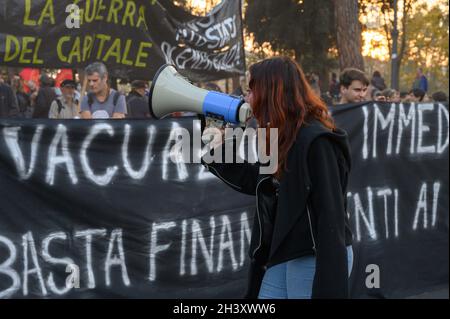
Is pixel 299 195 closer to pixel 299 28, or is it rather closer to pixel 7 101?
pixel 7 101

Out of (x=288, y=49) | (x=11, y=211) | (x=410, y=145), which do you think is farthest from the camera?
(x=288, y=49)

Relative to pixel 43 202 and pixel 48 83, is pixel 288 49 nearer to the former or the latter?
pixel 48 83

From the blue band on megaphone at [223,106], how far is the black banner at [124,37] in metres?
2.83

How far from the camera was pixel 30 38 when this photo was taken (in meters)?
5.09

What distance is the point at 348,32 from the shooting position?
8.85 meters

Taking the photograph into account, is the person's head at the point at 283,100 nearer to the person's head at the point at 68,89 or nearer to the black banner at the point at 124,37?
the black banner at the point at 124,37

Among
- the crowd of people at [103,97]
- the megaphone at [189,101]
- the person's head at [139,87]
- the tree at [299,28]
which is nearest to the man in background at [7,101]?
the crowd of people at [103,97]

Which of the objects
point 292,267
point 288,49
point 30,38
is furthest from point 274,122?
point 288,49

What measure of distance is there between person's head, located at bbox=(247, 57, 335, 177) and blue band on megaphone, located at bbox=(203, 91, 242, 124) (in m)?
0.14

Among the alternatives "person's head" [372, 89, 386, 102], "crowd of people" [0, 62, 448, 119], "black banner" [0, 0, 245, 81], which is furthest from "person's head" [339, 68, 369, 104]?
"black banner" [0, 0, 245, 81]

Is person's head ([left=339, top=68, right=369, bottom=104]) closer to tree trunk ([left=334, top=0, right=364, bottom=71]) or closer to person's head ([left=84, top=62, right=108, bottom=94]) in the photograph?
person's head ([left=84, top=62, right=108, bottom=94])

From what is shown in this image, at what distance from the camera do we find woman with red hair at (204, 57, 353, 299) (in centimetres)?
235

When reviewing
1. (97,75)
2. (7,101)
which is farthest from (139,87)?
(7,101)

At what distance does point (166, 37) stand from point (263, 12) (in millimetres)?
18583
